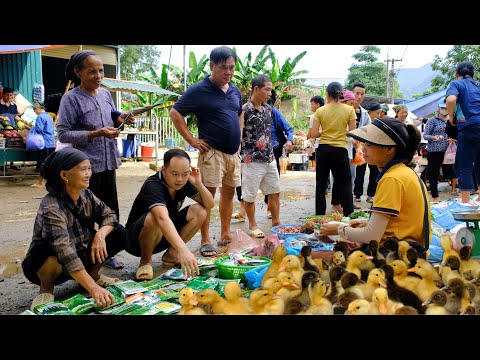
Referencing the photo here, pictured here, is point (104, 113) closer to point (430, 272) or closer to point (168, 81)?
point (430, 272)

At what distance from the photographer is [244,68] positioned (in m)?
18.2

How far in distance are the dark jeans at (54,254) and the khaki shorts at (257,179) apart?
Result: 1.93 m

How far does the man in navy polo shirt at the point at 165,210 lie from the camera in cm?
346

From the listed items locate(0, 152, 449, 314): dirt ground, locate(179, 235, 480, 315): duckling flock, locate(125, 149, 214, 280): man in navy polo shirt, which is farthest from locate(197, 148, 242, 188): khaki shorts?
locate(179, 235, 480, 315): duckling flock

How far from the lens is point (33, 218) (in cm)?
612

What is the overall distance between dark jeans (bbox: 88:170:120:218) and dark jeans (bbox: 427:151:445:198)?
551 cm

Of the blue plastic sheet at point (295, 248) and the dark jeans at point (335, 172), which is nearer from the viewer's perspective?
the blue plastic sheet at point (295, 248)

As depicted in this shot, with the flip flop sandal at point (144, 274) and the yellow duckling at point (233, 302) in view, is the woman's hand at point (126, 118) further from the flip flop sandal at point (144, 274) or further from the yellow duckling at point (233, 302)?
the yellow duckling at point (233, 302)

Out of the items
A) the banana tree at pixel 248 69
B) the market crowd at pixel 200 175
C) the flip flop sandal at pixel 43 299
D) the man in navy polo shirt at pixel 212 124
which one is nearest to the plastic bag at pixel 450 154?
the market crowd at pixel 200 175

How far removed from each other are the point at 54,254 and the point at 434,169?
6.59m

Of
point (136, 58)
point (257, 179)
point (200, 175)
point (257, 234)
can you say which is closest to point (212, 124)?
point (200, 175)

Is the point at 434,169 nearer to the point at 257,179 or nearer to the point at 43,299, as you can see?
the point at 257,179
